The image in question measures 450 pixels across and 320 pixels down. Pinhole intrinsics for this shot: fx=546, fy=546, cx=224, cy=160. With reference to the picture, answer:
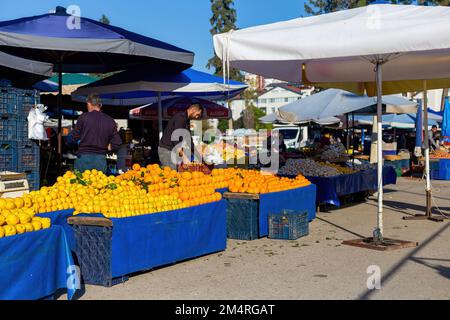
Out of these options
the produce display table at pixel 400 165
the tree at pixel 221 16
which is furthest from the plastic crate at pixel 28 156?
the tree at pixel 221 16

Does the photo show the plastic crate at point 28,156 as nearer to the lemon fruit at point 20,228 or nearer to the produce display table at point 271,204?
the produce display table at point 271,204

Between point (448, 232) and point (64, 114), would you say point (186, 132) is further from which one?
point (64, 114)

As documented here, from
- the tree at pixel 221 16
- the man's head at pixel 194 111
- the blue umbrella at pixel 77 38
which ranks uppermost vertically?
the tree at pixel 221 16

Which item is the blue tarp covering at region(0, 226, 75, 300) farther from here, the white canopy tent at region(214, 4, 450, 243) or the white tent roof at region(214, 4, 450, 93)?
the white tent roof at region(214, 4, 450, 93)

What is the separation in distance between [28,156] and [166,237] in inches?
138

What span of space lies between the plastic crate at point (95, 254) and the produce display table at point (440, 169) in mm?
15874

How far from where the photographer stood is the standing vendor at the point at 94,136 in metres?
7.82

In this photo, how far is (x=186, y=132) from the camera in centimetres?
873

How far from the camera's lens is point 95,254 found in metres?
5.59

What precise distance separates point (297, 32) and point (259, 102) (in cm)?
9879

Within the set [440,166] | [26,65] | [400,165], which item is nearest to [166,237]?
[26,65]

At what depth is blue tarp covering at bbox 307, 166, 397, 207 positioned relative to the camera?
35.0 feet

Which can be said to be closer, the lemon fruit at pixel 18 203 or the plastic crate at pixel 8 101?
the lemon fruit at pixel 18 203

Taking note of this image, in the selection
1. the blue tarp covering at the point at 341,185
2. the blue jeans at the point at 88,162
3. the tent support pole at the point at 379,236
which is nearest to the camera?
the tent support pole at the point at 379,236
